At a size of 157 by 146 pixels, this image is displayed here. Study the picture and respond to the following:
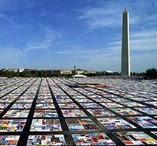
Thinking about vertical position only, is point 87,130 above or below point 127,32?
below

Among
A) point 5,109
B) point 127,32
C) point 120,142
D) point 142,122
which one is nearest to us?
point 120,142

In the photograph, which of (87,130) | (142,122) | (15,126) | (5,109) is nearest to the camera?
(87,130)

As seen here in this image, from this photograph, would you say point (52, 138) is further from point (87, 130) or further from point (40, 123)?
point (40, 123)

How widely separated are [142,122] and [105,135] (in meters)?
2.74

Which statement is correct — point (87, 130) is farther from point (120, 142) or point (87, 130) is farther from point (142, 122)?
point (142, 122)

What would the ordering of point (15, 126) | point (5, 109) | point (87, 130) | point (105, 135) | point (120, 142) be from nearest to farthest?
1. point (120, 142)
2. point (105, 135)
3. point (87, 130)
4. point (15, 126)
5. point (5, 109)

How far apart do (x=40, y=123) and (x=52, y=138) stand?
223 cm

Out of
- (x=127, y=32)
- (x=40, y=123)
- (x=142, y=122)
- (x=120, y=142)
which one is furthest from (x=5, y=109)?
(x=127, y=32)

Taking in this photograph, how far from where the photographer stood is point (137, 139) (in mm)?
8258

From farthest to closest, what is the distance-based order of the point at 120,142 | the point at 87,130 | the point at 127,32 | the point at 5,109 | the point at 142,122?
the point at 127,32 → the point at 5,109 → the point at 142,122 → the point at 87,130 → the point at 120,142

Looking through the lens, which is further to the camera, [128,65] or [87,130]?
[128,65]

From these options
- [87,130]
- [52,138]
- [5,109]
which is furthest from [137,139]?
[5,109]

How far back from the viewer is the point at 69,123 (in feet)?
34.6

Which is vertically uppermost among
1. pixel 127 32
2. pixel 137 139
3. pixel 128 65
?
pixel 127 32
